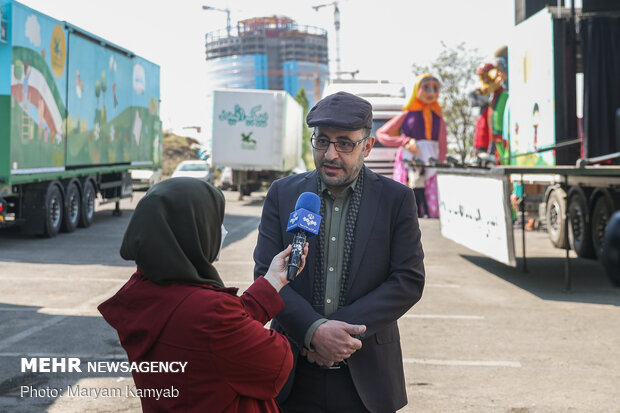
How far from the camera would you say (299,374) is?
122 inches

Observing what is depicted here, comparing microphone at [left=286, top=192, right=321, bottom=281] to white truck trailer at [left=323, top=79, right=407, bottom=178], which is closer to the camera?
microphone at [left=286, top=192, right=321, bottom=281]

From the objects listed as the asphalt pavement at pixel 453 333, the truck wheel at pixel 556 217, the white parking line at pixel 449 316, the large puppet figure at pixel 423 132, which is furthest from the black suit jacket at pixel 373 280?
the large puppet figure at pixel 423 132

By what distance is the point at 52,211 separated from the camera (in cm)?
1705

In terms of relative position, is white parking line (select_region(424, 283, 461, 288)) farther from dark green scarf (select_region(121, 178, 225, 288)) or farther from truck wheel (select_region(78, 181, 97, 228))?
truck wheel (select_region(78, 181, 97, 228))

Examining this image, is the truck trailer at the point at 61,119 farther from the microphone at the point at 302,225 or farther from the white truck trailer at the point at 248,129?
the microphone at the point at 302,225

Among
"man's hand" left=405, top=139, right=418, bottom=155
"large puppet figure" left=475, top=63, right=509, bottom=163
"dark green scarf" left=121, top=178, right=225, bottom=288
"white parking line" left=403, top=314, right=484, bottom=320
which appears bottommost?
"white parking line" left=403, top=314, right=484, bottom=320

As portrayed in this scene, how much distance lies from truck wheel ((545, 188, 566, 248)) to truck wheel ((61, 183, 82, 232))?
9.90m

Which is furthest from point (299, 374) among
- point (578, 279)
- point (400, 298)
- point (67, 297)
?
point (578, 279)

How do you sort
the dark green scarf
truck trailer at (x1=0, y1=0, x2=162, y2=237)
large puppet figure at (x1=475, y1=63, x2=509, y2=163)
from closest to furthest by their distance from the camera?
the dark green scarf → truck trailer at (x1=0, y1=0, x2=162, y2=237) → large puppet figure at (x1=475, y1=63, x2=509, y2=163)

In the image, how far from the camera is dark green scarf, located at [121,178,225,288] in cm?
234

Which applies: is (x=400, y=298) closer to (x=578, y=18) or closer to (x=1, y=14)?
(x=578, y=18)

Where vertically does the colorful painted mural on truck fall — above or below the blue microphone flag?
above

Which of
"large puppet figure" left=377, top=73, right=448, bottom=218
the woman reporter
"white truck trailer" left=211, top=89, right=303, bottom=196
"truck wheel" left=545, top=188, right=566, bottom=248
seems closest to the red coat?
the woman reporter

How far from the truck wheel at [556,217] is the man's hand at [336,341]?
1168cm
